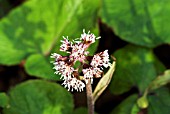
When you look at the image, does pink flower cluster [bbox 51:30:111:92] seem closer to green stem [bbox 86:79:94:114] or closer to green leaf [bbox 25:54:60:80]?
green stem [bbox 86:79:94:114]

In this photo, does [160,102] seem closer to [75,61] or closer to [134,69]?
[134,69]

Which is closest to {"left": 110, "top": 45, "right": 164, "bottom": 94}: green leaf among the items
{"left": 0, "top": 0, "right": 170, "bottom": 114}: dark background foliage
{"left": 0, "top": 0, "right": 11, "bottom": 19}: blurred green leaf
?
{"left": 0, "top": 0, "right": 170, "bottom": 114}: dark background foliage

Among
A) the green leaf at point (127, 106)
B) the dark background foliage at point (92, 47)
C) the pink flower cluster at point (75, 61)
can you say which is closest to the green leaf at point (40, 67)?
the dark background foliage at point (92, 47)

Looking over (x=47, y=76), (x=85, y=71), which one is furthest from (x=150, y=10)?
(x=85, y=71)

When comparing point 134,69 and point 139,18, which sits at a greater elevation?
point 139,18

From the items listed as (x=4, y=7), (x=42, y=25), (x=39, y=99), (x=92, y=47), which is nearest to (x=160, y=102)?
(x=92, y=47)

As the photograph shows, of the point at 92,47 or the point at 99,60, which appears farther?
the point at 92,47

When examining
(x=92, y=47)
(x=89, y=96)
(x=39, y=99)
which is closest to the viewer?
(x=89, y=96)
